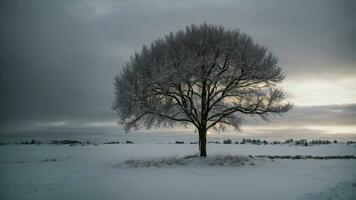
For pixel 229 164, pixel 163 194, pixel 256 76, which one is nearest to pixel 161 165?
pixel 229 164

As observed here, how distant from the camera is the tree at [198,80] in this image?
29.4 m

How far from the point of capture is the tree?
1159 inches

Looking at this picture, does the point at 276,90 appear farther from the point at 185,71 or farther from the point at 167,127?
the point at 167,127

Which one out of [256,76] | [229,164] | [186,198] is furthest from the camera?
[256,76]

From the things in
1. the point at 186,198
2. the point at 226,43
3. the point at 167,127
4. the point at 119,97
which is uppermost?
the point at 226,43

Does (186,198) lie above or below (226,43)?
below

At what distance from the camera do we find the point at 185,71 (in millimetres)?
28719

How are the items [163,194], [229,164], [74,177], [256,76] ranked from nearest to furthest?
[163,194] < [74,177] < [229,164] < [256,76]

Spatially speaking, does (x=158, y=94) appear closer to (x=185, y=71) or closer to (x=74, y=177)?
(x=185, y=71)

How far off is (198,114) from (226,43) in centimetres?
713

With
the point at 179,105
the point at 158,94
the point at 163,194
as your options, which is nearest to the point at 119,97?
the point at 158,94

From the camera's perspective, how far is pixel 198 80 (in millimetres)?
30062

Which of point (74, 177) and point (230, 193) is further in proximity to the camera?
point (74, 177)

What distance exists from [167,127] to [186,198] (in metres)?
19.9
